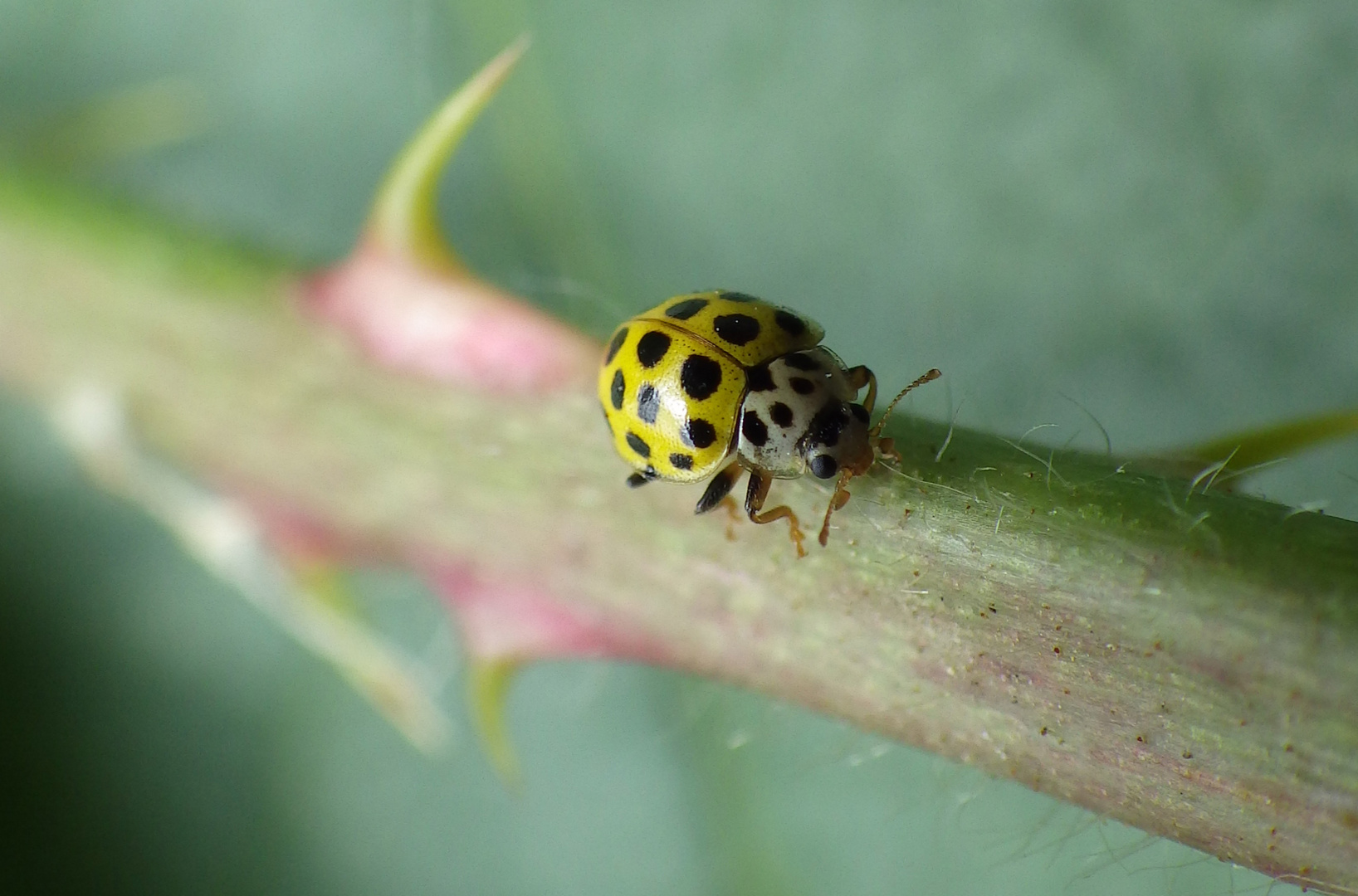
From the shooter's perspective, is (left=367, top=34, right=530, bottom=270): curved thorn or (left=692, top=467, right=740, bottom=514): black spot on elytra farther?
(left=692, top=467, right=740, bottom=514): black spot on elytra

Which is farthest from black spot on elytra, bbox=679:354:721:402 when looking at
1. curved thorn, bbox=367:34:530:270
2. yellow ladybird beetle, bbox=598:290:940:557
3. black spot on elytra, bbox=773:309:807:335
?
curved thorn, bbox=367:34:530:270

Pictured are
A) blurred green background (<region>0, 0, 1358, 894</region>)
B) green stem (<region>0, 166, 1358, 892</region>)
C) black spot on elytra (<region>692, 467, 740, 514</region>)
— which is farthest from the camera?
blurred green background (<region>0, 0, 1358, 894</region>)

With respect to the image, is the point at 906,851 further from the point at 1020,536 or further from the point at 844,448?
the point at 1020,536

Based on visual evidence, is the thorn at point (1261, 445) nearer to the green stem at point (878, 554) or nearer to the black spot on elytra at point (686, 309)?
the green stem at point (878, 554)

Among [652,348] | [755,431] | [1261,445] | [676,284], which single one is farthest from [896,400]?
[676,284]

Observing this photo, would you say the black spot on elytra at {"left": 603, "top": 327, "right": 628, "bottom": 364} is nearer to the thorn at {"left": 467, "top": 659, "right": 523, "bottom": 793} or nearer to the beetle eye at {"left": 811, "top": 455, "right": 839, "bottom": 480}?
the beetle eye at {"left": 811, "top": 455, "right": 839, "bottom": 480}

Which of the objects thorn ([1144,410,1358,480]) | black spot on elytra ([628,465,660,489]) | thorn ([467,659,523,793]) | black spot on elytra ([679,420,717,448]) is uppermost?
thorn ([1144,410,1358,480])

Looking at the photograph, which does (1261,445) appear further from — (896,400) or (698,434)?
(698,434)

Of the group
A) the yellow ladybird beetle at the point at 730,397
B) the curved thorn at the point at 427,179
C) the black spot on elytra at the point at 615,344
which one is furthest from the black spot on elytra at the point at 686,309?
the curved thorn at the point at 427,179
